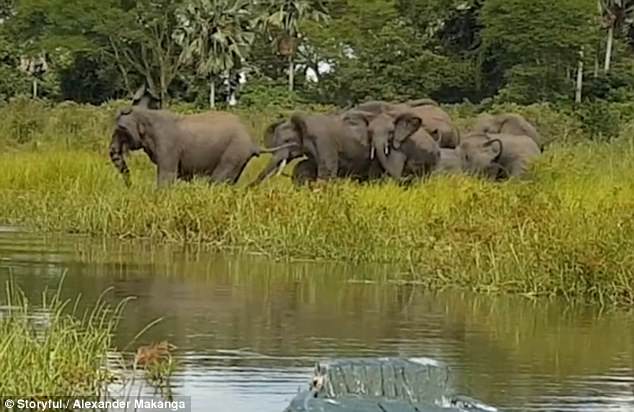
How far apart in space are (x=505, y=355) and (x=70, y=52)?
4770 cm

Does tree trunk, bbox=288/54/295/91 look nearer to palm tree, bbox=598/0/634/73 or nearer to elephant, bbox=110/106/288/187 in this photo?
palm tree, bbox=598/0/634/73

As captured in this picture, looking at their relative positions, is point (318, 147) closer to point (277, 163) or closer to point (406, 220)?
point (277, 163)

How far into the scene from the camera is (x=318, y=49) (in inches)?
2270

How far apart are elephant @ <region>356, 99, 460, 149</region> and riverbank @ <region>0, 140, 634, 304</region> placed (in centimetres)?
330

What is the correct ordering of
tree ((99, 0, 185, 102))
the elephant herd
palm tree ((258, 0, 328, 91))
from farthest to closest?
palm tree ((258, 0, 328, 91))
tree ((99, 0, 185, 102))
the elephant herd

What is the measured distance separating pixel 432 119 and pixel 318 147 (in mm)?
3835

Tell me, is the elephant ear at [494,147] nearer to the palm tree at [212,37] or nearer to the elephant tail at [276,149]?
the elephant tail at [276,149]

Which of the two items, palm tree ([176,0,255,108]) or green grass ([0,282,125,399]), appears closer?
green grass ([0,282,125,399])

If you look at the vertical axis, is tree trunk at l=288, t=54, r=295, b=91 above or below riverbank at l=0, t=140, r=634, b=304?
above

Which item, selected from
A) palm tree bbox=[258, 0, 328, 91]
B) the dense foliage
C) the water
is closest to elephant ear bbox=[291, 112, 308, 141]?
the water

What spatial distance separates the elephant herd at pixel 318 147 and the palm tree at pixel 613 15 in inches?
1060

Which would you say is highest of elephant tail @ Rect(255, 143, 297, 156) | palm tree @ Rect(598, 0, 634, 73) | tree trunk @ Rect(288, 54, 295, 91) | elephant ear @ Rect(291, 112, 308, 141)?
palm tree @ Rect(598, 0, 634, 73)

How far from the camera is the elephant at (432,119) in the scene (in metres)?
24.7

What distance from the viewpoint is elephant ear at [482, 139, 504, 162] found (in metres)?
24.1
